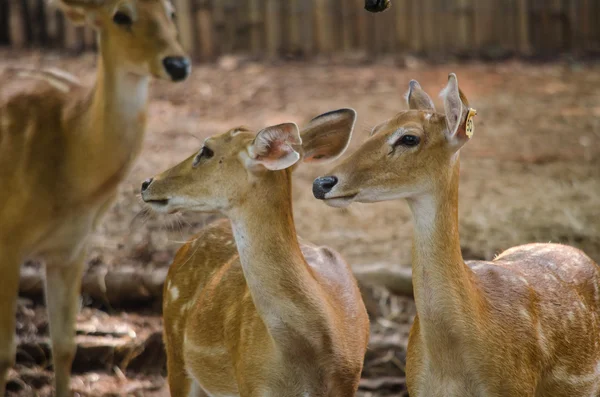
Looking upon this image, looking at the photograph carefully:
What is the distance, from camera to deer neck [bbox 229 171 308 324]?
178 inches

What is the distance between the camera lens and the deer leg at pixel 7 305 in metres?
5.82

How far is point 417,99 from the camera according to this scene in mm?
4801

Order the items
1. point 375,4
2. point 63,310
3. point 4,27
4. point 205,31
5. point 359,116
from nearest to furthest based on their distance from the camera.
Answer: point 375,4 < point 63,310 < point 359,116 < point 205,31 < point 4,27

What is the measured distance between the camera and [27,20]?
1272cm

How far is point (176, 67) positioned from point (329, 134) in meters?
1.22

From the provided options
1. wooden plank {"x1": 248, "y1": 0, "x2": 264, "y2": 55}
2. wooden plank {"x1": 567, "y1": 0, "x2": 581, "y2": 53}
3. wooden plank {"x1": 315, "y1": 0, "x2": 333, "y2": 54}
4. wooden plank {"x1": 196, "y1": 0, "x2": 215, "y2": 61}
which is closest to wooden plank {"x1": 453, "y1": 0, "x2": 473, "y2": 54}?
wooden plank {"x1": 567, "y1": 0, "x2": 581, "y2": 53}

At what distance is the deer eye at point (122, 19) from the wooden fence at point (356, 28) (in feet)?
21.6

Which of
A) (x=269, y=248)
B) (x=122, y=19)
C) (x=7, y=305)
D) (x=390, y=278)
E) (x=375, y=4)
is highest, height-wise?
(x=375, y=4)

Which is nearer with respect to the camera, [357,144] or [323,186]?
[323,186]

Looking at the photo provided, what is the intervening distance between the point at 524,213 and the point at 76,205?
11.1 ft

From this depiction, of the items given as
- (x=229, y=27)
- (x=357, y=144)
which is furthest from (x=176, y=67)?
(x=229, y=27)

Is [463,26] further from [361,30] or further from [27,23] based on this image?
[27,23]

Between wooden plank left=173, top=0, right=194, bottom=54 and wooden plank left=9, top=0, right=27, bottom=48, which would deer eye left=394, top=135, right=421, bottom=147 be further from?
wooden plank left=9, top=0, right=27, bottom=48

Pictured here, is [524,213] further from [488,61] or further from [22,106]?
[488,61]
